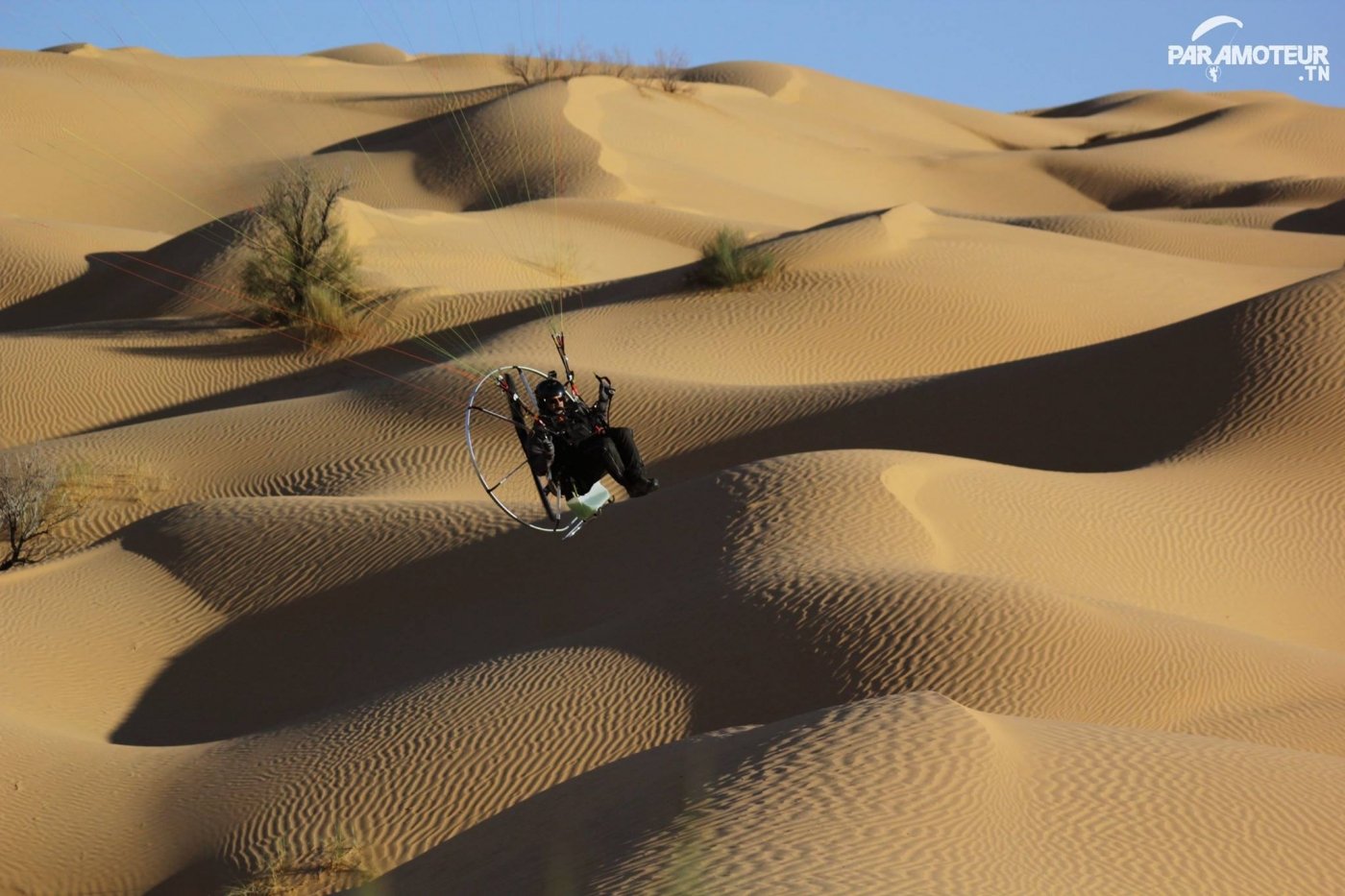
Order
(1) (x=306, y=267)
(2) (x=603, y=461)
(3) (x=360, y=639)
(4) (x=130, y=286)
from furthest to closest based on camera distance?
1. (4) (x=130, y=286)
2. (1) (x=306, y=267)
3. (3) (x=360, y=639)
4. (2) (x=603, y=461)

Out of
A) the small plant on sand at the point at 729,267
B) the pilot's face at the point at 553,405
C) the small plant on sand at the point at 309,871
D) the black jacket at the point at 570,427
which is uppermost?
the pilot's face at the point at 553,405

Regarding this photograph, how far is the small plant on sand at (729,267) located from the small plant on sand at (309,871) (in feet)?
51.0

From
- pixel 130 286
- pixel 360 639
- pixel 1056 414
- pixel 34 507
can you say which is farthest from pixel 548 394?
pixel 130 286

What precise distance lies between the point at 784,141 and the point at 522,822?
158 feet

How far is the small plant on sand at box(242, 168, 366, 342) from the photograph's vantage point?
2453 cm

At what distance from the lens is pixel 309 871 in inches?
397

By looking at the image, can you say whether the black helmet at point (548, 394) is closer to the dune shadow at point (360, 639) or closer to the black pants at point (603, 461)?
the black pants at point (603, 461)

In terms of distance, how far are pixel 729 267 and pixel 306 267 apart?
7016 millimetres

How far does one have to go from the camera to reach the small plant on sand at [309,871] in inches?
392

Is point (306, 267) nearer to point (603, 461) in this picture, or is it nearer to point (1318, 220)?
point (603, 461)

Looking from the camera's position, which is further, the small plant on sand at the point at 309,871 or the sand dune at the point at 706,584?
the small plant on sand at the point at 309,871

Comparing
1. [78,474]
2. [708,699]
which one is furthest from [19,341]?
[708,699]

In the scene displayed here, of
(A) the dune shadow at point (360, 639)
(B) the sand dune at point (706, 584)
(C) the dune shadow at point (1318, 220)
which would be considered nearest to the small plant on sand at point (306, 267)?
(B) the sand dune at point (706, 584)

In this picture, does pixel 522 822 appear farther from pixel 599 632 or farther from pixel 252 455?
pixel 252 455
